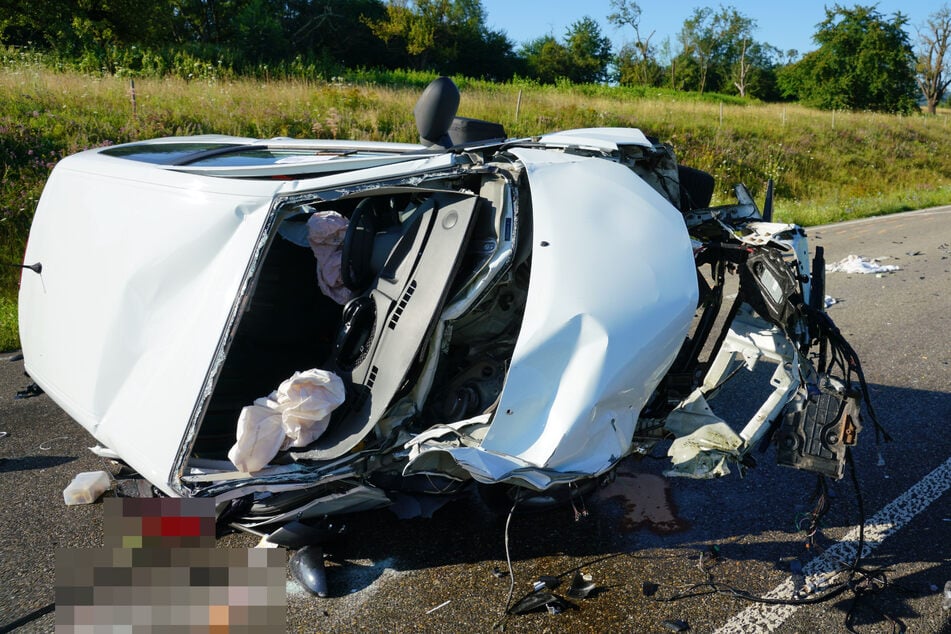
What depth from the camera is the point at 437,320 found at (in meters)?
2.76

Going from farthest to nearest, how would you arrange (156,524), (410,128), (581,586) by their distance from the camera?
(410,128) → (581,586) → (156,524)

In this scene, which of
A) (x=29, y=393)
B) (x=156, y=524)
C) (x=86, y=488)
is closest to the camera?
(x=156, y=524)

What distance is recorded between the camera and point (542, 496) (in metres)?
3.00

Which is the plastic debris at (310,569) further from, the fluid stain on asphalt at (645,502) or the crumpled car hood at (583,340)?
the fluid stain on asphalt at (645,502)

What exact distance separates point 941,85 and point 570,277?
213ft

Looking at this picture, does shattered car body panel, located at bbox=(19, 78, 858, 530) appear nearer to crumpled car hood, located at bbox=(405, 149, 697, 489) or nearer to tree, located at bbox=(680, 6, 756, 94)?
crumpled car hood, located at bbox=(405, 149, 697, 489)

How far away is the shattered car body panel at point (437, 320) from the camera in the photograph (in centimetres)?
251

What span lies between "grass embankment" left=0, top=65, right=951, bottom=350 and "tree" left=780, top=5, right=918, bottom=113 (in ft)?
40.6

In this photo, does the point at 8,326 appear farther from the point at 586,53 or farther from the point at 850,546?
the point at 586,53

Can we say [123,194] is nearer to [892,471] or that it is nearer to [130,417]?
[130,417]

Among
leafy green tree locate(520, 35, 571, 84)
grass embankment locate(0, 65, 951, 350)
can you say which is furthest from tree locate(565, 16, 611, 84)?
grass embankment locate(0, 65, 951, 350)

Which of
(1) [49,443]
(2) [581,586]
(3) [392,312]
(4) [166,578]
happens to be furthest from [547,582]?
(1) [49,443]

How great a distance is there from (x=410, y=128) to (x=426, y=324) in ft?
36.3

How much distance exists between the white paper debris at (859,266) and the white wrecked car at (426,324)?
522 centimetres
